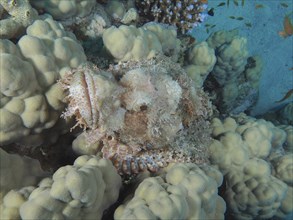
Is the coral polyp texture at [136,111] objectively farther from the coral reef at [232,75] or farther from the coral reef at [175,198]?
the coral reef at [232,75]

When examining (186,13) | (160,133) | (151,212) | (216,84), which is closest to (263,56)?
(216,84)

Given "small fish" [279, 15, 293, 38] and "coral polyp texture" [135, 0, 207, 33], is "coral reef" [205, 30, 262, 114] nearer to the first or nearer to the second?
"coral polyp texture" [135, 0, 207, 33]

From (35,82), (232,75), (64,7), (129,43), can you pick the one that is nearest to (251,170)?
(129,43)

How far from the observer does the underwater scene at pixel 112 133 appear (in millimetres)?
2053

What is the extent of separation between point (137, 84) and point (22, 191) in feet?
3.98

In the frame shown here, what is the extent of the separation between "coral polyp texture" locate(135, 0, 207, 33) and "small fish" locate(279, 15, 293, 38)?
2.80 m

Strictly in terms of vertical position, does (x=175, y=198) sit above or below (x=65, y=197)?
below

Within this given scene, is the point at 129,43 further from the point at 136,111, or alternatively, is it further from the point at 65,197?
the point at 65,197

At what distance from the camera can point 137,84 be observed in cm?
255

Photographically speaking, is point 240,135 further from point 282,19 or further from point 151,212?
point 282,19

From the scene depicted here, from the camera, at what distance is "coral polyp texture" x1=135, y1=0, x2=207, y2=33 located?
4949mm

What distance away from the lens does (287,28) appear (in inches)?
277

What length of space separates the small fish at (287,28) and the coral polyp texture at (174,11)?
2797mm

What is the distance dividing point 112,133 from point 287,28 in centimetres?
616
